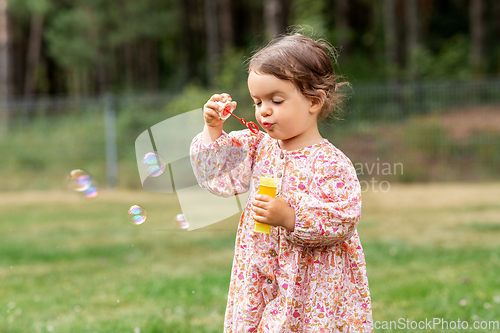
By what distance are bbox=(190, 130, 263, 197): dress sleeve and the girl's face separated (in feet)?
0.69

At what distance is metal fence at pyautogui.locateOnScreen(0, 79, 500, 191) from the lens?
33.5 feet

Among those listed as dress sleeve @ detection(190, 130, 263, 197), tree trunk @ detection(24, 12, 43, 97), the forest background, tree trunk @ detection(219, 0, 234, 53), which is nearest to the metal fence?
the forest background

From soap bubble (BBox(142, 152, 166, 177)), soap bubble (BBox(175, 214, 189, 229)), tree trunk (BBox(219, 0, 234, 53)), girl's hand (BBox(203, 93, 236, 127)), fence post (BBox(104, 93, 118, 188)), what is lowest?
fence post (BBox(104, 93, 118, 188))

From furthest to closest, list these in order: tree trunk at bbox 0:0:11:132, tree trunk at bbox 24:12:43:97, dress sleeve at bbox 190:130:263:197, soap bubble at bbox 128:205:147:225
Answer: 1. tree trunk at bbox 24:12:43:97
2. tree trunk at bbox 0:0:11:132
3. soap bubble at bbox 128:205:147:225
4. dress sleeve at bbox 190:130:263:197

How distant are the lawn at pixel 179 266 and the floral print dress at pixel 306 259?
2.69 ft

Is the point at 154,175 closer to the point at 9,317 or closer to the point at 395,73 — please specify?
the point at 9,317

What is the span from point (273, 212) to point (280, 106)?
15.3 inches

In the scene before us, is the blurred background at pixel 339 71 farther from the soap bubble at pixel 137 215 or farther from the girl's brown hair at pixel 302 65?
the soap bubble at pixel 137 215

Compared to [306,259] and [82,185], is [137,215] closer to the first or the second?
[306,259]

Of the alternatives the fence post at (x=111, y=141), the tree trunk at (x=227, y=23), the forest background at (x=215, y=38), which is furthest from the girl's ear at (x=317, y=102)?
the tree trunk at (x=227, y=23)

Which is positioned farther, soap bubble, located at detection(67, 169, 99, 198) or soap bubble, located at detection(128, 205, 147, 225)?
soap bubble, located at detection(67, 169, 99, 198)

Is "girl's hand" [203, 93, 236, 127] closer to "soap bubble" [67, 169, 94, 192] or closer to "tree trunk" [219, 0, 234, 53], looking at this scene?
"soap bubble" [67, 169, 94, 192]

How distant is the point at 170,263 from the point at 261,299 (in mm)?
3434

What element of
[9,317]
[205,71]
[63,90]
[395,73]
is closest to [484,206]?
[9,317]
